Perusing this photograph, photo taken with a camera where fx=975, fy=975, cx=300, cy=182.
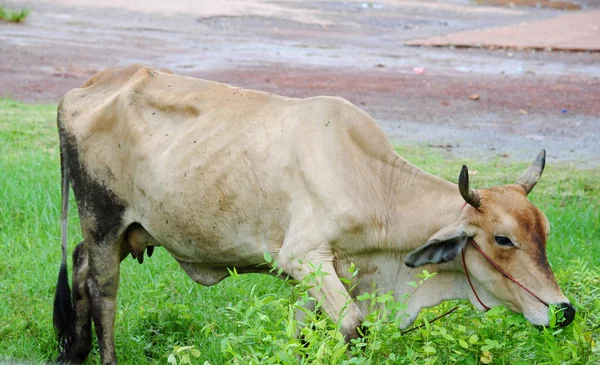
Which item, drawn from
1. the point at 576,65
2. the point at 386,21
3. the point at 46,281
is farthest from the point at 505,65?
the point at 46,281

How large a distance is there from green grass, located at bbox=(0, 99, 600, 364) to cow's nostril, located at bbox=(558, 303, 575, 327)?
40mm

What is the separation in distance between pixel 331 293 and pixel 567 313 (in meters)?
0.91

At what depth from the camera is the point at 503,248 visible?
152 inches

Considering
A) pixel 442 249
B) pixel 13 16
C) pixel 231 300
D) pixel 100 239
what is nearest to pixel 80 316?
pixel 100 239

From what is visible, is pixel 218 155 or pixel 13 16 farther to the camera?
pixel 13 16

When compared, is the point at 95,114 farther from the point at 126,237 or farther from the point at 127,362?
the point at 127,362

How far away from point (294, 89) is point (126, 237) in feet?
20.7

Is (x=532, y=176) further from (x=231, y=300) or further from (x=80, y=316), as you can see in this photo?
(x=80, y=316)

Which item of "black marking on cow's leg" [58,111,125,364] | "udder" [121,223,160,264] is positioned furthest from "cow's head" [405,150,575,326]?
"black marking on cow's leg" [58,111,125,364]

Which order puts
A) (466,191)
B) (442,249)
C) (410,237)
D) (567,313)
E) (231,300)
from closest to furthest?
(567,313), (466,191), (442,249), (410,237), (231,300)

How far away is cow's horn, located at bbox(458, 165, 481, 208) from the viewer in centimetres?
370

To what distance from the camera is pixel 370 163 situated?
4.21 metres

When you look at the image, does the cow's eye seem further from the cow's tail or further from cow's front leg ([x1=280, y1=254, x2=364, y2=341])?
the cow's tail

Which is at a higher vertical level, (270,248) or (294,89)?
(270,248)
